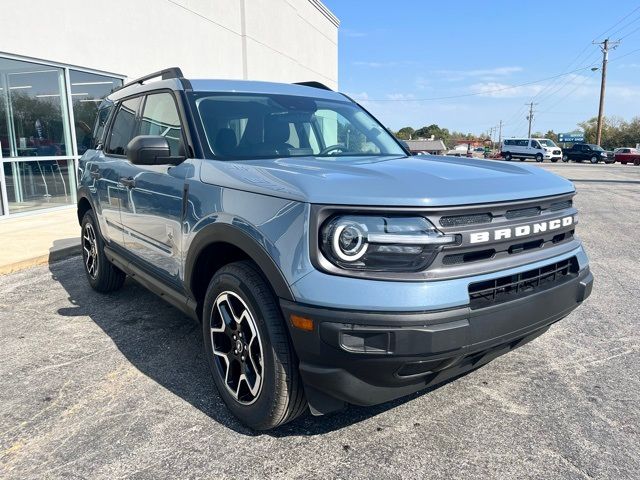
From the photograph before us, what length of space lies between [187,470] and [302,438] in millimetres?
578

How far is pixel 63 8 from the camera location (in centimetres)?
967

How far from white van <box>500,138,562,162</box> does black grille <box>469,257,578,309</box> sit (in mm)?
45690

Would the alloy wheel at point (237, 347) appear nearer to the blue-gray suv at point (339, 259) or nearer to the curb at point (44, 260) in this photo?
the blue-gray suv at point (339, 259)

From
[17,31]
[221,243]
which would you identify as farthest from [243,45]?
[221,243]

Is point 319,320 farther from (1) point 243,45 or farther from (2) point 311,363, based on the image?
(1) point 243,45

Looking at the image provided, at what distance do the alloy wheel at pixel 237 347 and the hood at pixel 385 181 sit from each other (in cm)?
63

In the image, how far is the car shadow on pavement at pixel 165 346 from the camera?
2766 mm

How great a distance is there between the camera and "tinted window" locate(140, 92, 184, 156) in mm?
3327

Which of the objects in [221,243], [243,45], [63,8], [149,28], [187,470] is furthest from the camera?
[243,45]

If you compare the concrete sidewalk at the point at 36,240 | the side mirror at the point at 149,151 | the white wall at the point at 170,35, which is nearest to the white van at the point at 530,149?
the white wall at the point at 170,35

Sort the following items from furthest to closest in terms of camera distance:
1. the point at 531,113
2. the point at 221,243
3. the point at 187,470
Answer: the point at 531,113, the point at 221,243, the point at 187,470

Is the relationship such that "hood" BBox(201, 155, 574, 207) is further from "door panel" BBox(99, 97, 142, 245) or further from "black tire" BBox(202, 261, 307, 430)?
"door panel" BBox(99, 97, 142, 245)

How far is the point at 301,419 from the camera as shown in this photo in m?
2.77

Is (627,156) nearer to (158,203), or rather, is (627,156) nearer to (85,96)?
(85,96)
